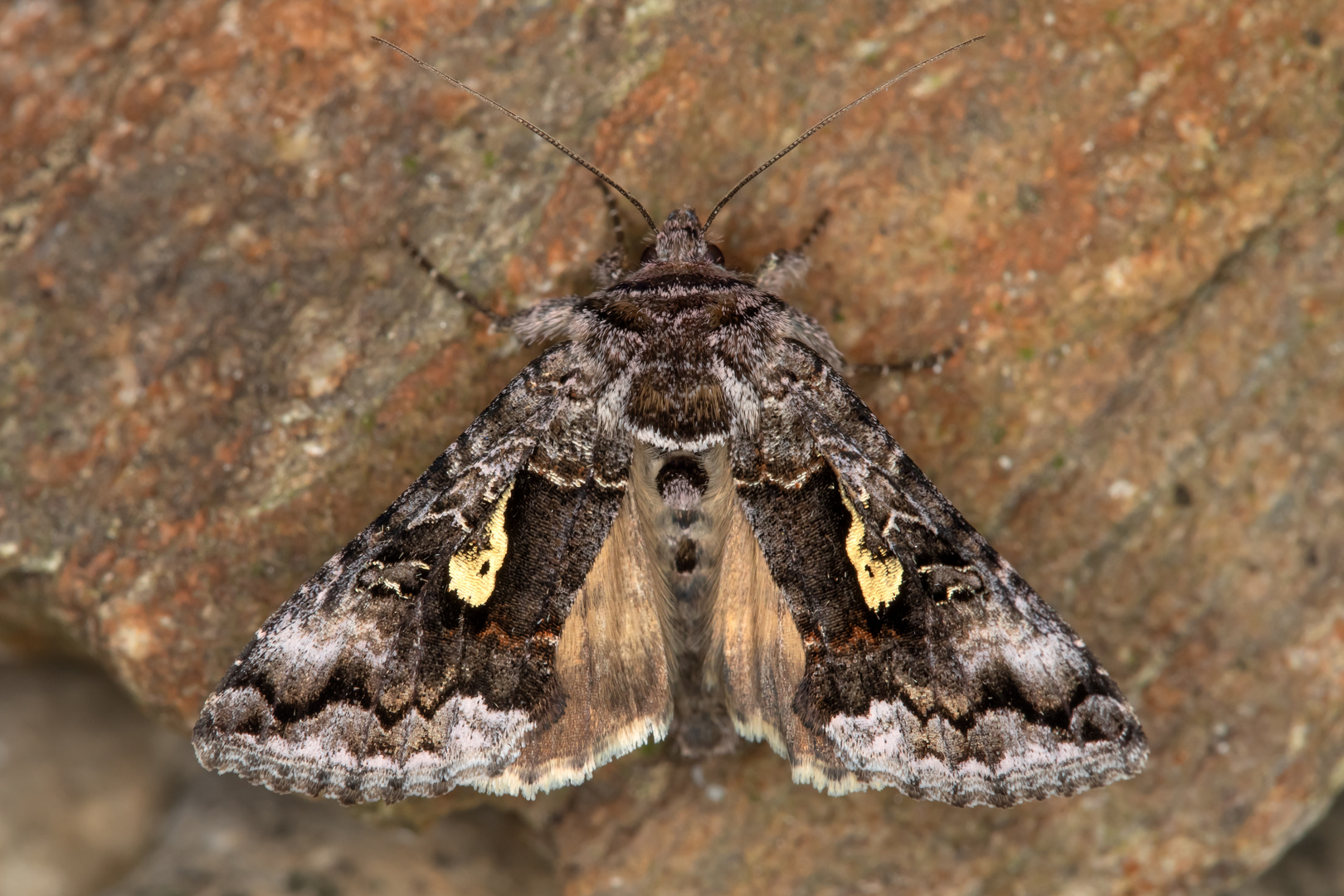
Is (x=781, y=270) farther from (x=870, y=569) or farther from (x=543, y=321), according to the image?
(x=870, y=569)

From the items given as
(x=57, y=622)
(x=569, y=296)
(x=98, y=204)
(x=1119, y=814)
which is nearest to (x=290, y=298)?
(x=98, y=204)

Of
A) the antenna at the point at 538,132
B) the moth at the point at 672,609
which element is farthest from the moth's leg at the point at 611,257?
the moth at the point at 672,609

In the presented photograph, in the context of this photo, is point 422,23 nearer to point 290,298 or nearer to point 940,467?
point 290,298

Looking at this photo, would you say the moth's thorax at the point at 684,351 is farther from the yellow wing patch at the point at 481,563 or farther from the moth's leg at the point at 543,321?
the yellow wing patch at the point at 481,563

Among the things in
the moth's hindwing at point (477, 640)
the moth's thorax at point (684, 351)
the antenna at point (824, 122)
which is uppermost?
the antenna at point (824, 122)

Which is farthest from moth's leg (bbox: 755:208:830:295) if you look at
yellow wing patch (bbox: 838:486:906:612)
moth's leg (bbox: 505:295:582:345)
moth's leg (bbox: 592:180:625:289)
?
yellow wing patch (bbox: 838:486:906:612)

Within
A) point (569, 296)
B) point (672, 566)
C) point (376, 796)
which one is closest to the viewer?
point (376, 796)
